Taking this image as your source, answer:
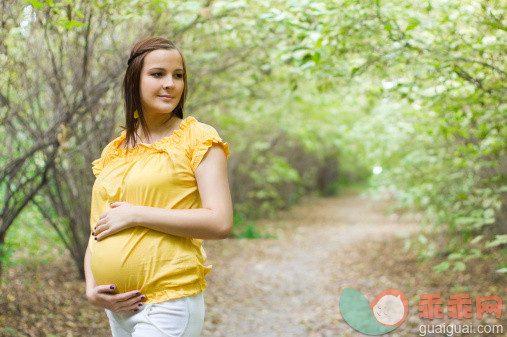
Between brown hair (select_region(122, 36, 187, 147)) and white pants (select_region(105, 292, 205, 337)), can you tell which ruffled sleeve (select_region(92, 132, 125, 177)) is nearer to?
brown hair (select_region(122, 36, 187, 147))

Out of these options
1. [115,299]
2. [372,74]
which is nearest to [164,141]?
[115,299]

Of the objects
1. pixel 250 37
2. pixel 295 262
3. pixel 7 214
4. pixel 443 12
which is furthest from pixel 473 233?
pixel 7 214

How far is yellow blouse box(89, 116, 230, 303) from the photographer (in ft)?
5.08

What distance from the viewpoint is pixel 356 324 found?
4.81 metres

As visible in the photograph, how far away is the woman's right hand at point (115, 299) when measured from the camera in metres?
1.56

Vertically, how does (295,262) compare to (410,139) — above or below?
below

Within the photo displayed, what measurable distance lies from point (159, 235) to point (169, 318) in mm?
286

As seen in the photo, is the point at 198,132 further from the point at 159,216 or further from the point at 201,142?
the point at 159,216

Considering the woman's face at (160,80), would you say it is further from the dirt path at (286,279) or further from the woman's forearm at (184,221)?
the dirt path at (286,279)

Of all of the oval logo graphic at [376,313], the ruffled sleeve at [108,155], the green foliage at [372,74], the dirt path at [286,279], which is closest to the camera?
the ruffled sleeve at [108,155]

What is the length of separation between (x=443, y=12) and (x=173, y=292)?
12.3 ft

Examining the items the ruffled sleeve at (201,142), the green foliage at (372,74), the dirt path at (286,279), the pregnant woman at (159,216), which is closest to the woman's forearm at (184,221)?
the pregnant woman at (159,216)

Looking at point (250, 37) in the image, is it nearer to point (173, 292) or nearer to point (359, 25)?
Answer: point (359, 25)

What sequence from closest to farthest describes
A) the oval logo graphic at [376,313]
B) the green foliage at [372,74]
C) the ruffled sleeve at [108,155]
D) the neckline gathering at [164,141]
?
the neckline gathering at [164,141]
the ruffled sleeve at [108,155]
the green foliage at [372,74]
the oval logo graphic at [376,313]
